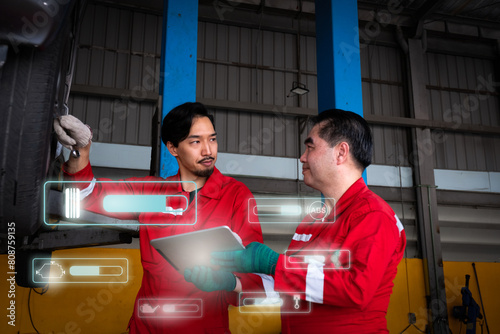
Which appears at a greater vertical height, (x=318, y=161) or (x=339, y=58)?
(x=339, y=58)

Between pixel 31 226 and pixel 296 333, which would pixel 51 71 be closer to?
pixel 31 226

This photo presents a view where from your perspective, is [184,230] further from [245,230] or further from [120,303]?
[120,303]

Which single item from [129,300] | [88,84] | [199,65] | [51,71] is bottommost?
[129,300]

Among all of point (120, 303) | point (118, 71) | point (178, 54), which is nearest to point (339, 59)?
point (178, 54)

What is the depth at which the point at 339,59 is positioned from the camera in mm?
2613

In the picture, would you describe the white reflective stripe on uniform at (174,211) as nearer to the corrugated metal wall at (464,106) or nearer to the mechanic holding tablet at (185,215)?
the mechanic holding tablet at (185,215)

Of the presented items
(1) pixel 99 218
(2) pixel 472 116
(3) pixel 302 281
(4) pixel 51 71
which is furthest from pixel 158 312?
(2) pixel 472 116

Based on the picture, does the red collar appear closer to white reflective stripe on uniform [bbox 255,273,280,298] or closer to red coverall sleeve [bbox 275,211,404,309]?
white reflective stripe on uniform [bbox 255,273,280,298]

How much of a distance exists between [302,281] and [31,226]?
0.71 meters

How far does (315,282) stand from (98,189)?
3.37 ft

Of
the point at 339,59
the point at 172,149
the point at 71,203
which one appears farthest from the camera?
the point at 339,59

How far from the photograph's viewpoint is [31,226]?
3.28 ft

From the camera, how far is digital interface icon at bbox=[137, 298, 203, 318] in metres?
1.66
